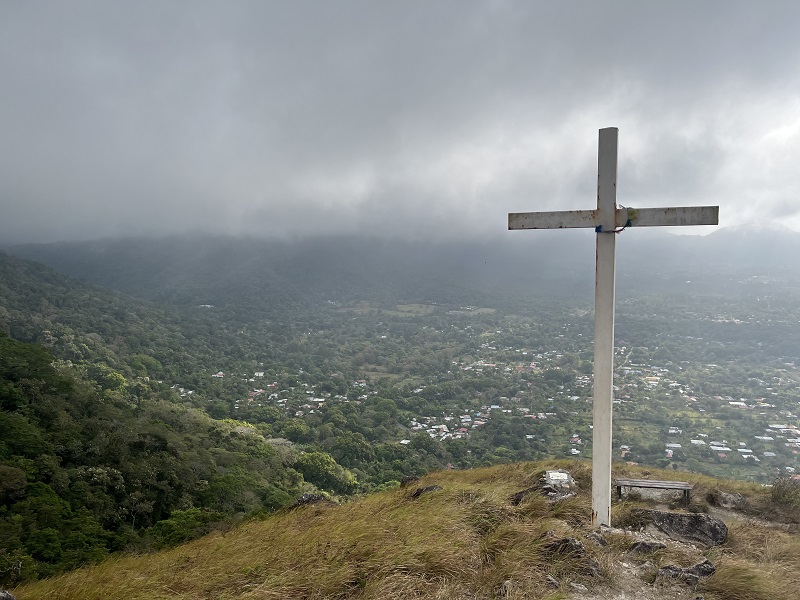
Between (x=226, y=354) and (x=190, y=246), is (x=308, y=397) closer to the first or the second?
(x=226, y=354)

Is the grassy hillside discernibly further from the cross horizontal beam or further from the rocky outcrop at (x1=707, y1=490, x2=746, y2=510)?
the cross horizontal beam

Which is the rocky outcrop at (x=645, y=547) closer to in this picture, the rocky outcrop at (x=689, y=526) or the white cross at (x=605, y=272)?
the white cross at (x=605, y=272)

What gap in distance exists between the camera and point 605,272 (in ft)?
14.1

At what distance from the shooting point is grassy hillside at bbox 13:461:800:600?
3.04 m

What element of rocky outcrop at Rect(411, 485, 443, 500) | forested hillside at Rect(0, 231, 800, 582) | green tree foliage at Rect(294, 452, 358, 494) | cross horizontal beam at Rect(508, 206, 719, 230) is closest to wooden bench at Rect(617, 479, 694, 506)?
rocky outcrop at Rect(411, 485, 443, 500)

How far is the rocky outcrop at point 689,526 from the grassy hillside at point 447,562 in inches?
4.9

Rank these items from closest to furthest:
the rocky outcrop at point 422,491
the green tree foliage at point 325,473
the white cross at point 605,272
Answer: the white cross at point 605,272
the rocky outcrop at point 422,491
the green tree foliage at point 325,473

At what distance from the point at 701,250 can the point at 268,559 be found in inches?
4850

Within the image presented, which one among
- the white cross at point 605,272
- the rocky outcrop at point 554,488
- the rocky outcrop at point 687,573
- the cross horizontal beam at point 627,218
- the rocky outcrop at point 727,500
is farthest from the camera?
the rocky outcrop at point 727,500

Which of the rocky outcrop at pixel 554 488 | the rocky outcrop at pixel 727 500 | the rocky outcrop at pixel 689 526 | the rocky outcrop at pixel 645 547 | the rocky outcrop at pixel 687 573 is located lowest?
the rocky outcrop at pixel 727 500

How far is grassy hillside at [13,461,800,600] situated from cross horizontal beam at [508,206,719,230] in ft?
9.04

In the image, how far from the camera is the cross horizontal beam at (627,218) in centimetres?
409

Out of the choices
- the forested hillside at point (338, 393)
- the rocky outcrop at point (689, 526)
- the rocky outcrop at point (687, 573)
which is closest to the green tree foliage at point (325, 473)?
the forested hillside at point (338, 393)

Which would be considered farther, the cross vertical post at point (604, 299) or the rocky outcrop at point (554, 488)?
the rocky outcrop at point (554, 488)
